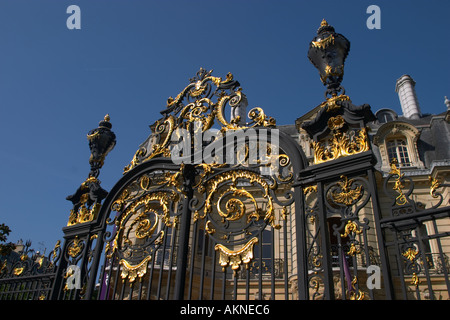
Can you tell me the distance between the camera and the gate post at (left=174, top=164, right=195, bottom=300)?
4.75m

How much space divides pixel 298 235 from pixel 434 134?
14.7 m

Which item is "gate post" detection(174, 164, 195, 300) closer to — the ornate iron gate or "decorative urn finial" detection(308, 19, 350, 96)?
the ornate iron gate

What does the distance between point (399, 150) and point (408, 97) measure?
518 centimetres

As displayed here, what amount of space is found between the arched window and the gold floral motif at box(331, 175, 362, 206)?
12790mm

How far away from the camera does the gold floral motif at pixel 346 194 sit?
161 inches

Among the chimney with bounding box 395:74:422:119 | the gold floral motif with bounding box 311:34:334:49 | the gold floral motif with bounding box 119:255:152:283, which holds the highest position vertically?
the chimney with bounding box 395:74:422:119

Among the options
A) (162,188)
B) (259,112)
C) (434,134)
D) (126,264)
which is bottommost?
(126,264)

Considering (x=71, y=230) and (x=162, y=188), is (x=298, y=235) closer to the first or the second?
(x=162, y=188)

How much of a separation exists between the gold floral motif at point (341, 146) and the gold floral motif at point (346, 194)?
328mm

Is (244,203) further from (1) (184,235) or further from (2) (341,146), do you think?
(2) (341,146)

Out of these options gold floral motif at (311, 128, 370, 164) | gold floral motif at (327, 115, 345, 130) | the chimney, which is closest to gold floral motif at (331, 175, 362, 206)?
gold floral motif at (311, 128, 370, 164)

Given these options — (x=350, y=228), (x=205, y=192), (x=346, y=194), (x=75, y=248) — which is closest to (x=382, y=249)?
(x=350, y=228)

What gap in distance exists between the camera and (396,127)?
1605 cm

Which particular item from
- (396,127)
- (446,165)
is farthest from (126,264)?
→ (396,127)
